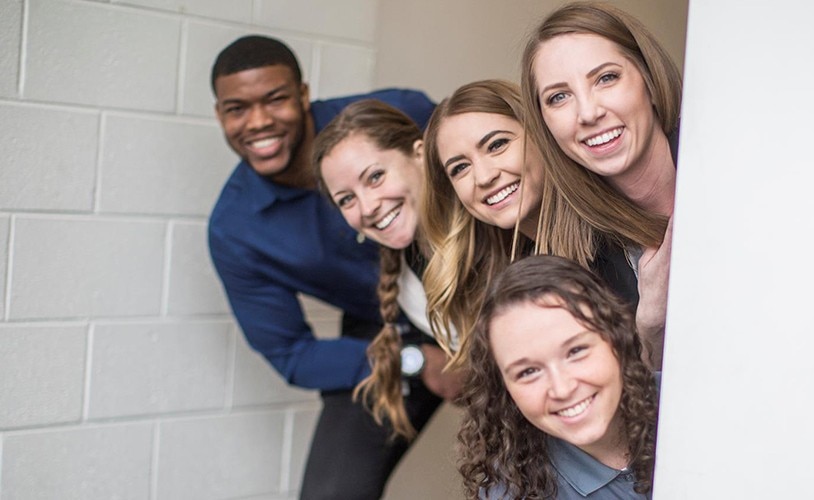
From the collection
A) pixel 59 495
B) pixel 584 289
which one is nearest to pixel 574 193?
pixel 584 289

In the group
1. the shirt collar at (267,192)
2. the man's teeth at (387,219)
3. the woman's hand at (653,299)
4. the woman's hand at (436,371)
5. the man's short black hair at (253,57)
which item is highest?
the man's short black hair at (253,57)

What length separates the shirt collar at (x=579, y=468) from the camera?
111cm

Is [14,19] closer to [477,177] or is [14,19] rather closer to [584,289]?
[477,177]

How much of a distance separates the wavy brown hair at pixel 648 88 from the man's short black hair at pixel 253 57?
2.89 feet

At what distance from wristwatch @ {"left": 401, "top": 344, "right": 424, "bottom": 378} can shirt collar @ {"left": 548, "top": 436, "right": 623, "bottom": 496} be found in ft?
2.57

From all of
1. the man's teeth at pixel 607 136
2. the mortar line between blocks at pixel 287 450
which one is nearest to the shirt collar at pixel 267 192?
the mortar line between blocks at pixel 287 450

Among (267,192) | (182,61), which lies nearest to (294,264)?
(267,192)

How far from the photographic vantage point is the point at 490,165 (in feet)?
4.47

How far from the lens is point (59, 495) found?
2238mm

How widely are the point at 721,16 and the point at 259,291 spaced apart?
4.70 ft

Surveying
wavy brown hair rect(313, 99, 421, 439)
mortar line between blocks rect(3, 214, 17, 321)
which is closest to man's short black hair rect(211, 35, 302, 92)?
wavy brown hair rect(313, 99, 421, 439)

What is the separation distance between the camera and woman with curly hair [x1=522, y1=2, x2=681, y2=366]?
111 cm

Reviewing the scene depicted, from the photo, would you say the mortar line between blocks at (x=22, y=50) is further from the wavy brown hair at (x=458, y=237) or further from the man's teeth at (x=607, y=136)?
the man's teeth at (x=607, y=136)

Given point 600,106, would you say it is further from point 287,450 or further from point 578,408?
point 287,450
